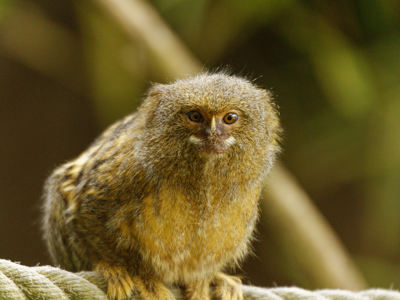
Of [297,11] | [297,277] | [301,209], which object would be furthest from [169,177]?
[297,11]

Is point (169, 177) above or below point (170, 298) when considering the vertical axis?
above

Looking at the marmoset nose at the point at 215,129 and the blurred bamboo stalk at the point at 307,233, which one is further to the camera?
the blurred bamboo stalk at the point at 307,233

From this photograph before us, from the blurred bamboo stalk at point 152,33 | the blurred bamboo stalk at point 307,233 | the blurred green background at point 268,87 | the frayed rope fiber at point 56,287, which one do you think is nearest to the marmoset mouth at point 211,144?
the frayed rope fiber at point 56,287

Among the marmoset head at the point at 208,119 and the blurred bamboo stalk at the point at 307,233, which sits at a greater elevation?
the blurred bamboo stalk at the point at 307,233

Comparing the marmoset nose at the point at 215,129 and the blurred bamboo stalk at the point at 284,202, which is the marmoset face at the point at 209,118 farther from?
the blurred bamboo stalk at the point at 284,202

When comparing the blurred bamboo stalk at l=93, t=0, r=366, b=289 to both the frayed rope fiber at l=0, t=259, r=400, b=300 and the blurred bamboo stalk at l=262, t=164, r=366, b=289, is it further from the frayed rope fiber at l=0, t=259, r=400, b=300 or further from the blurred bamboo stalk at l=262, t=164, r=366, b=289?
the frayed rope fiber at l=0, t=259, r=400, b=300

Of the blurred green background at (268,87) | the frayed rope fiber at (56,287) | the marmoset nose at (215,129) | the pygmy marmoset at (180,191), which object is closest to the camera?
the frayed rope fiber at (56,287)

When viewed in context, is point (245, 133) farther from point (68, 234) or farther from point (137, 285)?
point (68, 234)
